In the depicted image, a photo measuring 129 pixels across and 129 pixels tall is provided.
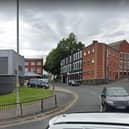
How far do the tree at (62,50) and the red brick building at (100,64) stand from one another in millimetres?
27503

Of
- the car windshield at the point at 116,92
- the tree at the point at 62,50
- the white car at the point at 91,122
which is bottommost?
the car windshield at the point at 116,92

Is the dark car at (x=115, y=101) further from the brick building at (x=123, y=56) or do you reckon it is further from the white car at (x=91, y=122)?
the brick building at (x=123, y=56)

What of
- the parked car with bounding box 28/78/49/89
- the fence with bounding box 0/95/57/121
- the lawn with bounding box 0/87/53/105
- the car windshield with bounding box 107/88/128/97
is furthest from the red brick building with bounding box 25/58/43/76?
the car windshield with bounding box 107/88/128/97

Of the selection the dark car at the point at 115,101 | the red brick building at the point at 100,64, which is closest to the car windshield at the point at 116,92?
the dark car at the point at 115,101

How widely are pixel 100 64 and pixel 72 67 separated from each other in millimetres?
26903

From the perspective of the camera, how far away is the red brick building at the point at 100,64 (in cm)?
8619

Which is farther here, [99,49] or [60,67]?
[60,67]

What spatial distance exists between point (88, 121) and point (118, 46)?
9876cm

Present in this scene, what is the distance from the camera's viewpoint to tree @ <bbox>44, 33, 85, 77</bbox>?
124375 millimetres

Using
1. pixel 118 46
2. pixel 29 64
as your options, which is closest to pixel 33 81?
pixel 118 46

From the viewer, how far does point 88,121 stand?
11.3 feet

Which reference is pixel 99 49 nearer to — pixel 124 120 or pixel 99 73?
pixel 99 73

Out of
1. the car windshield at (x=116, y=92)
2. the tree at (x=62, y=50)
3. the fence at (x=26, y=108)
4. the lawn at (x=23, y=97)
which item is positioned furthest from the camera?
the tree at (x=62, y=50)

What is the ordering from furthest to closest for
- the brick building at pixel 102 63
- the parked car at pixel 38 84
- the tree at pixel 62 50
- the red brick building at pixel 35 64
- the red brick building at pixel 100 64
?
the red brick building at pixel 35 64
the tree at pixel 62 50
the brick building at pixel 102 63
the red brick building at pixel 100 64
the parked car at pixel 38 84
